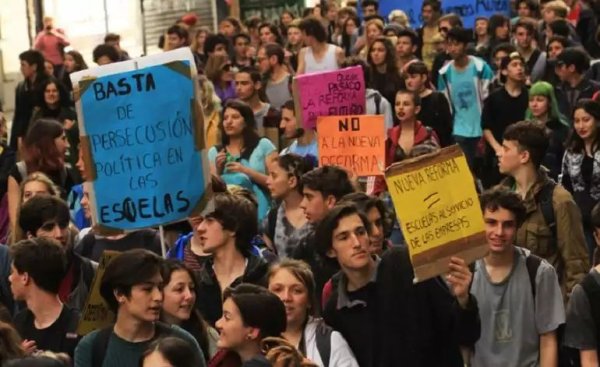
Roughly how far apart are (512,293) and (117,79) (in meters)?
2.24

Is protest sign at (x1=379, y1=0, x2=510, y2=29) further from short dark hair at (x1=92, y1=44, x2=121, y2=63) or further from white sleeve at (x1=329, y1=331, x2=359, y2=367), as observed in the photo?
white sleeve at (x1=329, y1=331, x2=359, y2=367)

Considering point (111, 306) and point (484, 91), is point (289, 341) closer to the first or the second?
point (111, 306)

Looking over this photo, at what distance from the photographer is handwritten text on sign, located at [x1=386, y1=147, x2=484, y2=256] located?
713 centimetres

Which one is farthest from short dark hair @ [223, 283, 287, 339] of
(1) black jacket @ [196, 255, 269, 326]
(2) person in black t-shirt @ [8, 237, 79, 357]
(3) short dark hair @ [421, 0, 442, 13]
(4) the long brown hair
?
(3) short dark hair @ [421, 0, 442, 13]

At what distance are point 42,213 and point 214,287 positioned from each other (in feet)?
3.43

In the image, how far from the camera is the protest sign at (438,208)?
23.3 feet

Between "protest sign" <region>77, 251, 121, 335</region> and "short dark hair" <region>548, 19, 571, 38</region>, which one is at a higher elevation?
"protest sign" <region>77, 251, 121, 335</region>

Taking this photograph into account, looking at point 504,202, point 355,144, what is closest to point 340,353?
point 504,202

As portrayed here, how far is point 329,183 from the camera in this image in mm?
9039

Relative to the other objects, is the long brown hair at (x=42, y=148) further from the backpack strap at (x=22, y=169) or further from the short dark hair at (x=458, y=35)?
the short dark hair at (x=458, y=35)

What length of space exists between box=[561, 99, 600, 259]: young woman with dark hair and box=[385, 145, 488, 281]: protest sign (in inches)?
145

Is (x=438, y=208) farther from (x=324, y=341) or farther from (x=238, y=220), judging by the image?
(x=238, y=220)

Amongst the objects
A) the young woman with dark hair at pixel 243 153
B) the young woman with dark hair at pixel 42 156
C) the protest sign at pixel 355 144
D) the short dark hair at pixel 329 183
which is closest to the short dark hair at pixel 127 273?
the short dark hair at pixel 329 183

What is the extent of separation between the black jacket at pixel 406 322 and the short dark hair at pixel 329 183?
1805 millimetres
